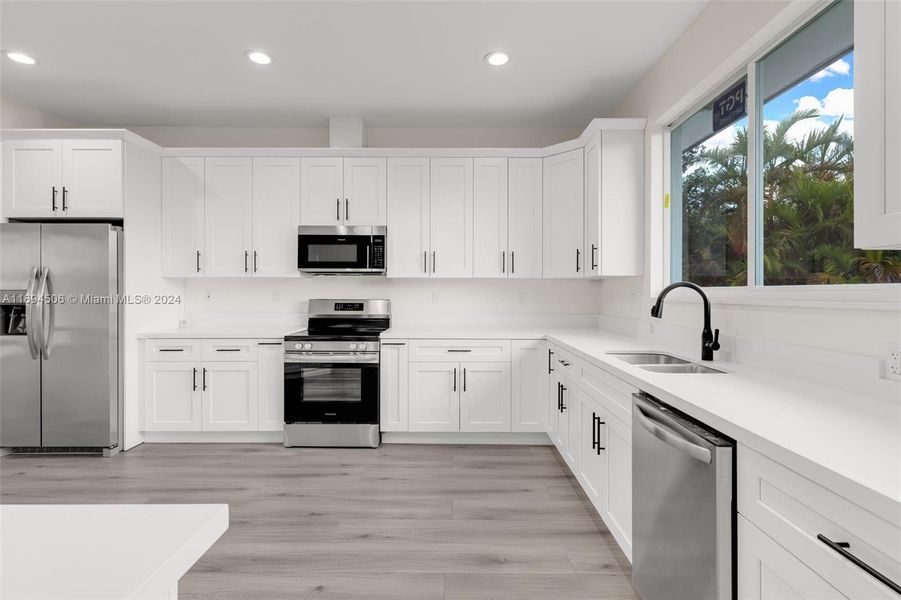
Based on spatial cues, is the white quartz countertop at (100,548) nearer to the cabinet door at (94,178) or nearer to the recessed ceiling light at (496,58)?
the recessed ceiling light at (496,58)

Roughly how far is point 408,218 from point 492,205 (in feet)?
2.40

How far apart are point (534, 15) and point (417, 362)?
249cm

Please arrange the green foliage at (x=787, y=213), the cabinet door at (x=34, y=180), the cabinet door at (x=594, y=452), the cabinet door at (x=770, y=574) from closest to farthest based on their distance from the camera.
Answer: the cabinet door at (x=770, y=574), the green foliage at (x=787, y=213), the cabinet door at (x=594, y=452), the cabinet door at (x=34, y=180)

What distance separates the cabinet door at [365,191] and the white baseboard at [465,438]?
1.80m

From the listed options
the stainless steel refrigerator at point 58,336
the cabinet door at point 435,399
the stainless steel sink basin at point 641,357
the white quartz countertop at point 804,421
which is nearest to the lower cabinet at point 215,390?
the stainless steel refrigerator at point 58,336

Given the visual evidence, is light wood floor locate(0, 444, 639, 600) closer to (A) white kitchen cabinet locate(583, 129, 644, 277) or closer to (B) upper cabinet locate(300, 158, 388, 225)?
(A) white kitchen cabinet locate(583, 129, 644, 277)

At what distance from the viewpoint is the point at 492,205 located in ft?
13.3

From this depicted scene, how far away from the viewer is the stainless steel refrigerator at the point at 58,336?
11.3ft

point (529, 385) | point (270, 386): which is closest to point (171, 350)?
point (270, 386)

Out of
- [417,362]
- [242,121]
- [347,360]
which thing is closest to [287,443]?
[347,360]

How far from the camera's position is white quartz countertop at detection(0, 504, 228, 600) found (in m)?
0.50

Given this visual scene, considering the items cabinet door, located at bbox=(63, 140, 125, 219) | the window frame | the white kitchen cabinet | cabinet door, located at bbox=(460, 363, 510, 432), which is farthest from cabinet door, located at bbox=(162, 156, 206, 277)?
the window frame

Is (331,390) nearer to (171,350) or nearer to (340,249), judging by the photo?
(340,249)

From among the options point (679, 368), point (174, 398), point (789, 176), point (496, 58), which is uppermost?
point (496, 58)
